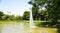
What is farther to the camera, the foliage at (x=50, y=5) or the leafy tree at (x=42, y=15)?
the leafy tree at (x=42, y=15)

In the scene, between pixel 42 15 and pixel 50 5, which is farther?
pixel 42 15

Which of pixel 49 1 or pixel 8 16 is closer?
pixel 49 1

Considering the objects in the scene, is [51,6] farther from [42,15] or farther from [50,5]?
[42,15]

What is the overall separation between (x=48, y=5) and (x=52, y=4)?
409 mm

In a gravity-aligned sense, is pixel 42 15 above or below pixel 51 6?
below

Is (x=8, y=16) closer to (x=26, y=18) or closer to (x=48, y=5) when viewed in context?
(x=26, y=18)

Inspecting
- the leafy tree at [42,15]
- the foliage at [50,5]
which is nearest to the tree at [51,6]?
the foliage at [50,5]

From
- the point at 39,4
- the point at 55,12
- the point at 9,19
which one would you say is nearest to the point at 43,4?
the point at 39,4

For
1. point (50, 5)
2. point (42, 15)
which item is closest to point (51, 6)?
point (50, 5)

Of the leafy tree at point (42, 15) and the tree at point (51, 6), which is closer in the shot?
the tree at point (51, 6)

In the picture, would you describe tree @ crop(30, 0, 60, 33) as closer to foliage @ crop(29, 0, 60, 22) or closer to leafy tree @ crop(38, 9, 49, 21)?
foliage @ crop(29, 0, 60, 22)

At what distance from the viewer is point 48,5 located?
12.9m

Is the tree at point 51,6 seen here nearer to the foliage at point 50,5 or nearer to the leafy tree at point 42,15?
the foliage at point 50,5

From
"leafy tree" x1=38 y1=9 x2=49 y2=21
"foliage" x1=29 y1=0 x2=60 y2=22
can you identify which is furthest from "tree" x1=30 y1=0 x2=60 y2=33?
"leafy tree" x1=38 y1=9 x2=49 y2=21
